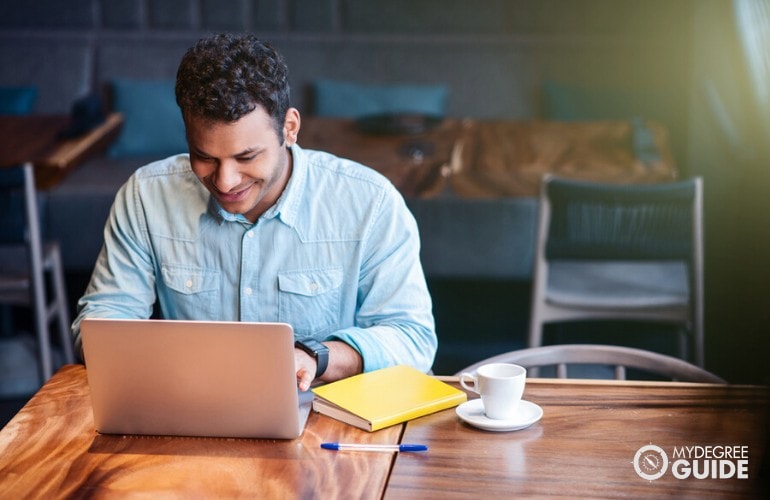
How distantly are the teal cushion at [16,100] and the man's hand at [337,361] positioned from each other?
10.8ft

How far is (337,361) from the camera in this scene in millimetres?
1491

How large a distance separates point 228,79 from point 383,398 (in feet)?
1.81

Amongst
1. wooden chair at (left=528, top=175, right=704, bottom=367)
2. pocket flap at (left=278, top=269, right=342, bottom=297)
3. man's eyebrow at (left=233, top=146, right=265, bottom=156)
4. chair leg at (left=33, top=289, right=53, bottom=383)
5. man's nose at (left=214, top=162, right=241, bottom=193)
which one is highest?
man's eyebrow at (left=233, top=146, right=265, bottom=156)

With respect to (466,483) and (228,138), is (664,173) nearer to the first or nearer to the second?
(228,138)

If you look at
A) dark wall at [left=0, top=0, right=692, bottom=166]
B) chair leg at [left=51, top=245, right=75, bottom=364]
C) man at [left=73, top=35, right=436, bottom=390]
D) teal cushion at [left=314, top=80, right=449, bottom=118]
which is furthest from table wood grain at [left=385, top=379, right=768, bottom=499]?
dark wall at [left=0, top=0, right=692, bottom=166]

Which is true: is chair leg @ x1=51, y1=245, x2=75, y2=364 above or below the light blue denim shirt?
below

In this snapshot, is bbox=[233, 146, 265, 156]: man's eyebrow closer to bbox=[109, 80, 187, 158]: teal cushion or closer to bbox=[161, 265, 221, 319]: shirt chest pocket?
bbox=[161, 265, 221, 319]: shirt chest pocket

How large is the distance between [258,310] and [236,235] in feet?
0.46

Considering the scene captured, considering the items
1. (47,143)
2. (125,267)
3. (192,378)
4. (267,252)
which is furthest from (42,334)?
(192,378)

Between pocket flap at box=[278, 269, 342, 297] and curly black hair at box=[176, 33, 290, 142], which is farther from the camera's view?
pocket flap at box=[278, 269, 342, 297]

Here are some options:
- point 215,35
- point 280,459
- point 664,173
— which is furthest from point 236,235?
point 664,173

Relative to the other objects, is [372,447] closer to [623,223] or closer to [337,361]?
[337,361]

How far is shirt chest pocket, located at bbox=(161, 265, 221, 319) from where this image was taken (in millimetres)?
1724

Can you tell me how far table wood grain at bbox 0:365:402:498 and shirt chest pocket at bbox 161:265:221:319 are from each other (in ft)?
1.31
